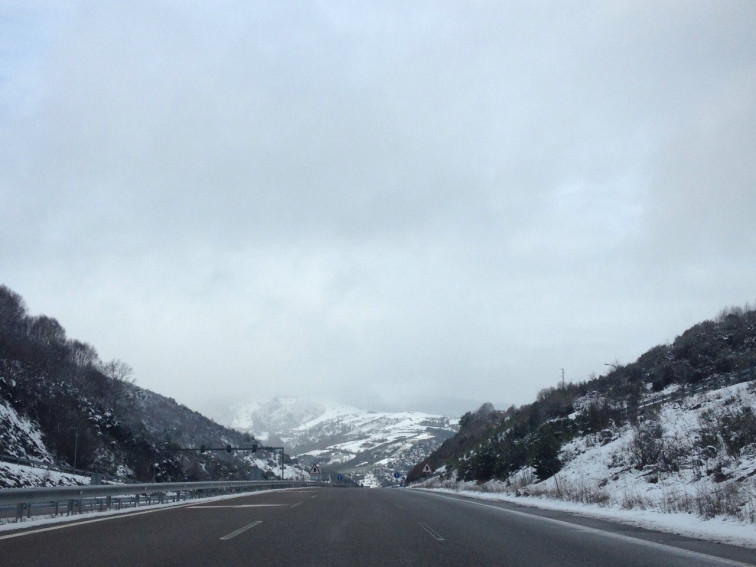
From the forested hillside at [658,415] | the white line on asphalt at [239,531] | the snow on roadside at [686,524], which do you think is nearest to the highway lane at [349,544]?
the white line on asphalt at [239,531]

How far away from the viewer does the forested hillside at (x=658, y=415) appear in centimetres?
2220

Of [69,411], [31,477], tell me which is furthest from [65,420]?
[31,477]

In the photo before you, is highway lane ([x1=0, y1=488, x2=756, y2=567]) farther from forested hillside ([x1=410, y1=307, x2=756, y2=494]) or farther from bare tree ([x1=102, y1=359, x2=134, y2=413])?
bare tree ([x1=102, y1=359, x2=134, y2=413])

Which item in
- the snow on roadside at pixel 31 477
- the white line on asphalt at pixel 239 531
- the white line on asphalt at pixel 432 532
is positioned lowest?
the snow on roadside at pixel 31 477

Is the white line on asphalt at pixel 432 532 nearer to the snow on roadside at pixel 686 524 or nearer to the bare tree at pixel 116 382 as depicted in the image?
the snow on roadside at pixel 686 524

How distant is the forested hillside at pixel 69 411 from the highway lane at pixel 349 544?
46641 millimetres

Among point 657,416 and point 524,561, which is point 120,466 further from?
point 524,561

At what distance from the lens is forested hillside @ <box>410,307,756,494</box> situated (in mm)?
22203

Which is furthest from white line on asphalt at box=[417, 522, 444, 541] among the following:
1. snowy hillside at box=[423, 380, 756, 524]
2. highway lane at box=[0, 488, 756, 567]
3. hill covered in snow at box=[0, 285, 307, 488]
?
hill covered in snow at box=[0, 285, 307, 488]

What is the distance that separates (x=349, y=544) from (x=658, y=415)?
25.1m

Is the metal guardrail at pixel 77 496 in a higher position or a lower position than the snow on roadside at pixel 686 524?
higher

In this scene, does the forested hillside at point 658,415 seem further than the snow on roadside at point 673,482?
Yes

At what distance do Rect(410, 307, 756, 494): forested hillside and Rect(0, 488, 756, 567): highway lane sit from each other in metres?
9.47

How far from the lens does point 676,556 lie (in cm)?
920
